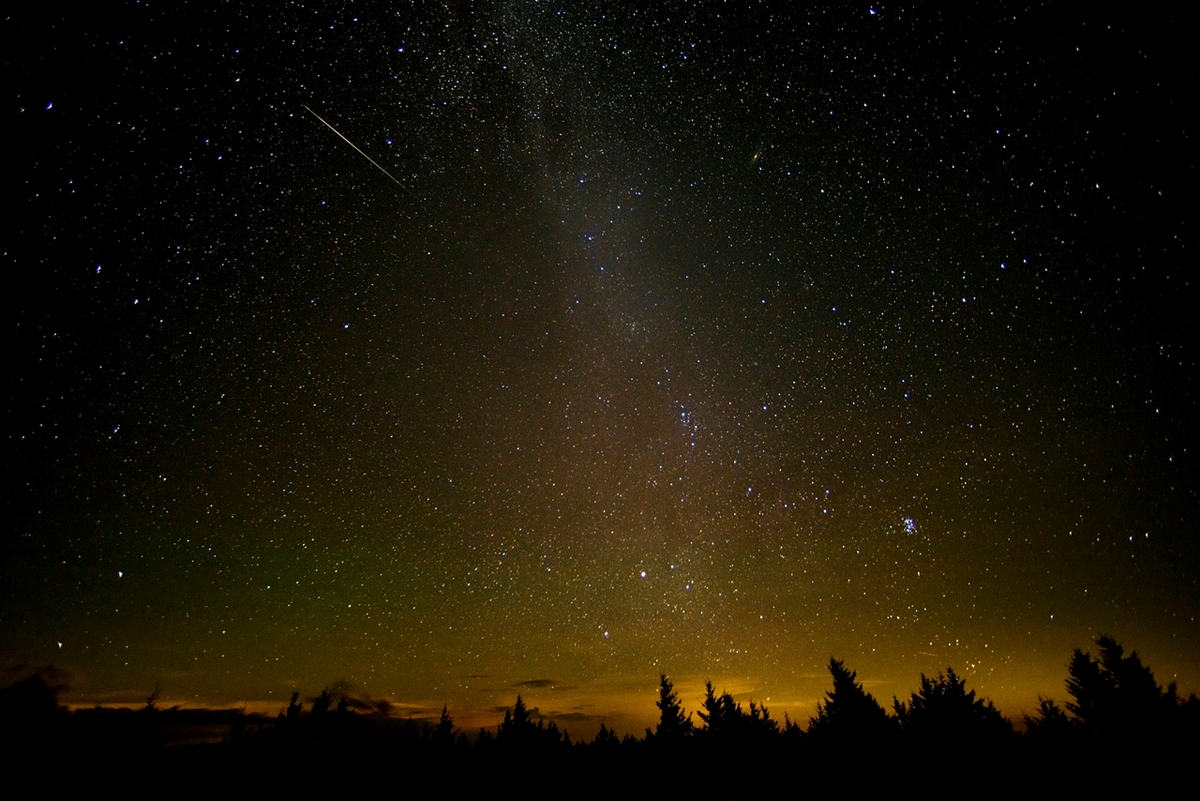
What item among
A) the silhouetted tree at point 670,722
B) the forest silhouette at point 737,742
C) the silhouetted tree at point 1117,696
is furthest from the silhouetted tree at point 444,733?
the silhouetted tree at point 1117,696

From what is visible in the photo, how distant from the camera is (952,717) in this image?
18375 mm

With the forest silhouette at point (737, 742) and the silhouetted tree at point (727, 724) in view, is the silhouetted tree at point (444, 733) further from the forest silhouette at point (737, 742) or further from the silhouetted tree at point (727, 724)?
the silhouetted tree at point (727, 724)

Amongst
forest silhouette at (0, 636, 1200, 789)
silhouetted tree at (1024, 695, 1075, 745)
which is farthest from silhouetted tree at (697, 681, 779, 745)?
silhouetted tree at (1024, 695, 1075, 745)

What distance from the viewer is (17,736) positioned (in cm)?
4609

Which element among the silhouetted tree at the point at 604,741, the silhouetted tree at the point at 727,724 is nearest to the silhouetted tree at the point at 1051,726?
the silhouetted tree at the point at 727,724

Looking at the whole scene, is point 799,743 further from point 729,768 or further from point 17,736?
point 17,736

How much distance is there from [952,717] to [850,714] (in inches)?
146

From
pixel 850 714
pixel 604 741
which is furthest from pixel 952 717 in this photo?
pixel 604 741

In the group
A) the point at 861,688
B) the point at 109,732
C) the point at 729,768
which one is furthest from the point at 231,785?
the point at 861,688

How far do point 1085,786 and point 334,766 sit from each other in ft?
147

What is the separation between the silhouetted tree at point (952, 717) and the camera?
17703 millimetres

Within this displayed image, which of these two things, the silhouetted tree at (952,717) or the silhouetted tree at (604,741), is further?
the silhouetted tree at (604,741)

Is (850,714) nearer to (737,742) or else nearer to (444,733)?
(737,742)

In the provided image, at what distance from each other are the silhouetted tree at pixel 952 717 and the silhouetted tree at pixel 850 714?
1.37 m
